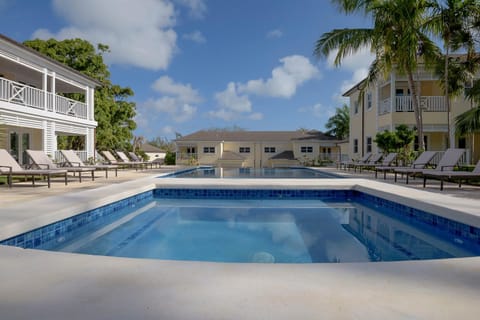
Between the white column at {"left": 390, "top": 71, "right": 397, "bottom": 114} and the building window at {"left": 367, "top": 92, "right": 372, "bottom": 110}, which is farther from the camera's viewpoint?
the building window at {"left": 367, "top": 92, "right": 372, "bottom": 110}

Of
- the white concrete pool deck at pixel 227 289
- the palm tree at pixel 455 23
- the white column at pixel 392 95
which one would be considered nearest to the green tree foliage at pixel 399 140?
the palm tree at pixel 455 23

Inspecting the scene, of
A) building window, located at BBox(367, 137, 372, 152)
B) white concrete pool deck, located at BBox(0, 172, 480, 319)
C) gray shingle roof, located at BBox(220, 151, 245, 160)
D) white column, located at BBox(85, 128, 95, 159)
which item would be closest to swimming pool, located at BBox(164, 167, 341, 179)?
building window, located at BBox(367, 137, 372, 152)

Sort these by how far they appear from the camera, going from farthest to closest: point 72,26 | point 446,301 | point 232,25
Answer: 1. point 232,25
2. point 72,26
3. point 446,301

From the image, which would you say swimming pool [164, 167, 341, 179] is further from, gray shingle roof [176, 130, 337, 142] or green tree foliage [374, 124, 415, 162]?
gray shingle roof [176, 130, 337, 142]

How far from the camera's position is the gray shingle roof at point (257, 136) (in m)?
33.2

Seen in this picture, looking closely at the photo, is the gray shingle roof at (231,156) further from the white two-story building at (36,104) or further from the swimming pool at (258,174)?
the white two-story building at (36,104)

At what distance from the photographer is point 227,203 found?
8281 millimetres

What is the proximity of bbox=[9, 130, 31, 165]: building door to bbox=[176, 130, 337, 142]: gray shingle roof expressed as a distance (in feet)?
51.0

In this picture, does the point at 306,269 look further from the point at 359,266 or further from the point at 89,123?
the point at 89,123

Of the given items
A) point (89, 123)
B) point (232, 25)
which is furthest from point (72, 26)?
point (232, 25)

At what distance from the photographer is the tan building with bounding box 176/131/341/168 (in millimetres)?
31578

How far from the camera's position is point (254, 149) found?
34031mm

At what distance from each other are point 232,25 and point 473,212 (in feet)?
82.8

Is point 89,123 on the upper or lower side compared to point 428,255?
upper
